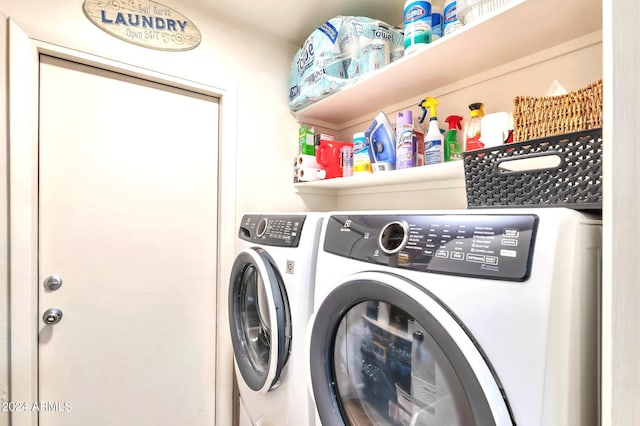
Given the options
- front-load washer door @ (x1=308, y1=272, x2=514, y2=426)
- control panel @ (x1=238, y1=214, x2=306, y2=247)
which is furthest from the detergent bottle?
front-load washer door @ (x1=308, y1=272, x2=514, y2=426)

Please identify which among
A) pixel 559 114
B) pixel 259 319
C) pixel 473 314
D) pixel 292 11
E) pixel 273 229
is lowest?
pixel 259 319

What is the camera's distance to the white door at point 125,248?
4.19 feet

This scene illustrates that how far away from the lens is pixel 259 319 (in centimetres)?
138

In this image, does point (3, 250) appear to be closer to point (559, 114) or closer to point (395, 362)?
point (395, 362)

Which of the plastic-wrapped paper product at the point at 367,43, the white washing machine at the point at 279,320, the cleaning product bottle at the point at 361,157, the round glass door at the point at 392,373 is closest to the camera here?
the round glass door at the point at 392,373

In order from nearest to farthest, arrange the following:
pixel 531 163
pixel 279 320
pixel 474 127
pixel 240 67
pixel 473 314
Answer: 1. pixel 473 314
2. pixel 531 163
3. pixel 279 320
4. pixel 474 127
5. pixel 240 67

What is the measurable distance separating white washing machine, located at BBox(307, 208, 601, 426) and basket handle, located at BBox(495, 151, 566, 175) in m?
0.20

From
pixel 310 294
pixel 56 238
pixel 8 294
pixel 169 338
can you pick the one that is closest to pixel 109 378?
pixel 169 338

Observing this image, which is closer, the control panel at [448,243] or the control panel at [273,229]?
the control panel at [448,243]

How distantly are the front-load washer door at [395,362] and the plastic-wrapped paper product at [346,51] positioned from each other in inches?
42.4

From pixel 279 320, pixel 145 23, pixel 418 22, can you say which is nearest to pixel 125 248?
pixel 279 320

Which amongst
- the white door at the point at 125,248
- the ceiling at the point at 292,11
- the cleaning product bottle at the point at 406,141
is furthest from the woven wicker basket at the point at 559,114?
the white door at the point at 125,248

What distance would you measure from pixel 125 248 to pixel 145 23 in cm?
106

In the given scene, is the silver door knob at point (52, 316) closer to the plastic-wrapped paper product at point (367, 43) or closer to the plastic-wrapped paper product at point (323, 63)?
the plastic-wrapped paper product at point (323, 63)
